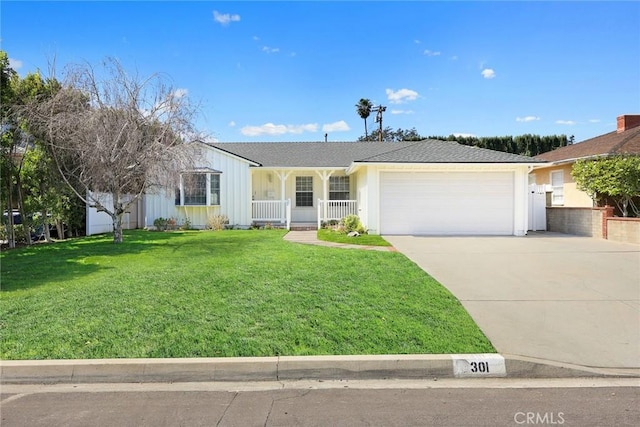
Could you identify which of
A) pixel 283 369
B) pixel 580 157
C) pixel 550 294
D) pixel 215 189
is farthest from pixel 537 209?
pixel 283 369

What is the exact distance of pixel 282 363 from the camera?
4211mm

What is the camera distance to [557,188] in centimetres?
1973

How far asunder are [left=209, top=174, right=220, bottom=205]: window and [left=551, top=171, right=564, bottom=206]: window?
646 inches

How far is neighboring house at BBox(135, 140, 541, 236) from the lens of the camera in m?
15.0

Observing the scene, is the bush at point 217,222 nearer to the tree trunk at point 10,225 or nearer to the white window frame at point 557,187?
the tree trunk at point 10,225

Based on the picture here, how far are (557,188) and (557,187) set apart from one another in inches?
2.1

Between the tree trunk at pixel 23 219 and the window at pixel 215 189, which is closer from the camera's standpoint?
the tree trunk at pixel 23 219

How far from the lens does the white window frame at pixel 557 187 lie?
63.6ft

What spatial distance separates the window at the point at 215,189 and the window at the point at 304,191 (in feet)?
13.3

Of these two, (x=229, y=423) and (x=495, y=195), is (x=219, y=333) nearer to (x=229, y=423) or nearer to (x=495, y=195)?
(x=229, y=423)

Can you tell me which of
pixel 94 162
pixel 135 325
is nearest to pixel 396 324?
pixel 135 325

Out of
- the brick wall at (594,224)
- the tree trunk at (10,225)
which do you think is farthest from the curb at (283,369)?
the brick wall at (594,224)
